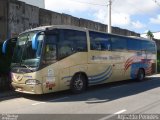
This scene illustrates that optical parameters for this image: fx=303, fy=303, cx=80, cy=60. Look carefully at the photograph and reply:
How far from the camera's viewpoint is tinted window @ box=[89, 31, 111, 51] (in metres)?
14.4

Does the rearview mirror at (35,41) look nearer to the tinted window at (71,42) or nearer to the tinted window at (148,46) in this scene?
the tinted window at (71,42)

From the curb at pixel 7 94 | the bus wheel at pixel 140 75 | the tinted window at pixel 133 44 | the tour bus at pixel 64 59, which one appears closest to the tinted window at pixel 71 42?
the tour bus at pixel 64 59

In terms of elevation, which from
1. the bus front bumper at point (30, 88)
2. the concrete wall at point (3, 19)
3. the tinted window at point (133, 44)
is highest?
the concrete wall at point (3, 19)

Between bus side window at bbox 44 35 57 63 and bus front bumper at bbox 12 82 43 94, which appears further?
bus side window at bbox 44 35 57 63

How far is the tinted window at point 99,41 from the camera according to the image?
1438 centimetres

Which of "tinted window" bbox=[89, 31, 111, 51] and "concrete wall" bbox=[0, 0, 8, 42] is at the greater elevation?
"concrete wall" bbox=[0, 0, 8, 42]

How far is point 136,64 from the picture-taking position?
60.8ft

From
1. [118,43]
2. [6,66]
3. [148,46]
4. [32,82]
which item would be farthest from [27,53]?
[148,46]

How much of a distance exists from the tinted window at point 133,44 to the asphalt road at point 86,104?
487cm

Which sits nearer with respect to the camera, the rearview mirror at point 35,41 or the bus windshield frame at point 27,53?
the rearview mirror at point 35,41

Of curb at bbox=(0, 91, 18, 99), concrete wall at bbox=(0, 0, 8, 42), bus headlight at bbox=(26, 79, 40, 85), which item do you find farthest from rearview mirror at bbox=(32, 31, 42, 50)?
concrete wall at bbox=(0, 0, 8, 42)

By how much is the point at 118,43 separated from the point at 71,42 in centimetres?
450

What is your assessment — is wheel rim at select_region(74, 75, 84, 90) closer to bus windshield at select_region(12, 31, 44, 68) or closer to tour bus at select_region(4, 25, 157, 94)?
tour bus at select_region(4, 25, 157, 94)

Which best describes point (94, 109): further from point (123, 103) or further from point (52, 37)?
point (52, 37)
